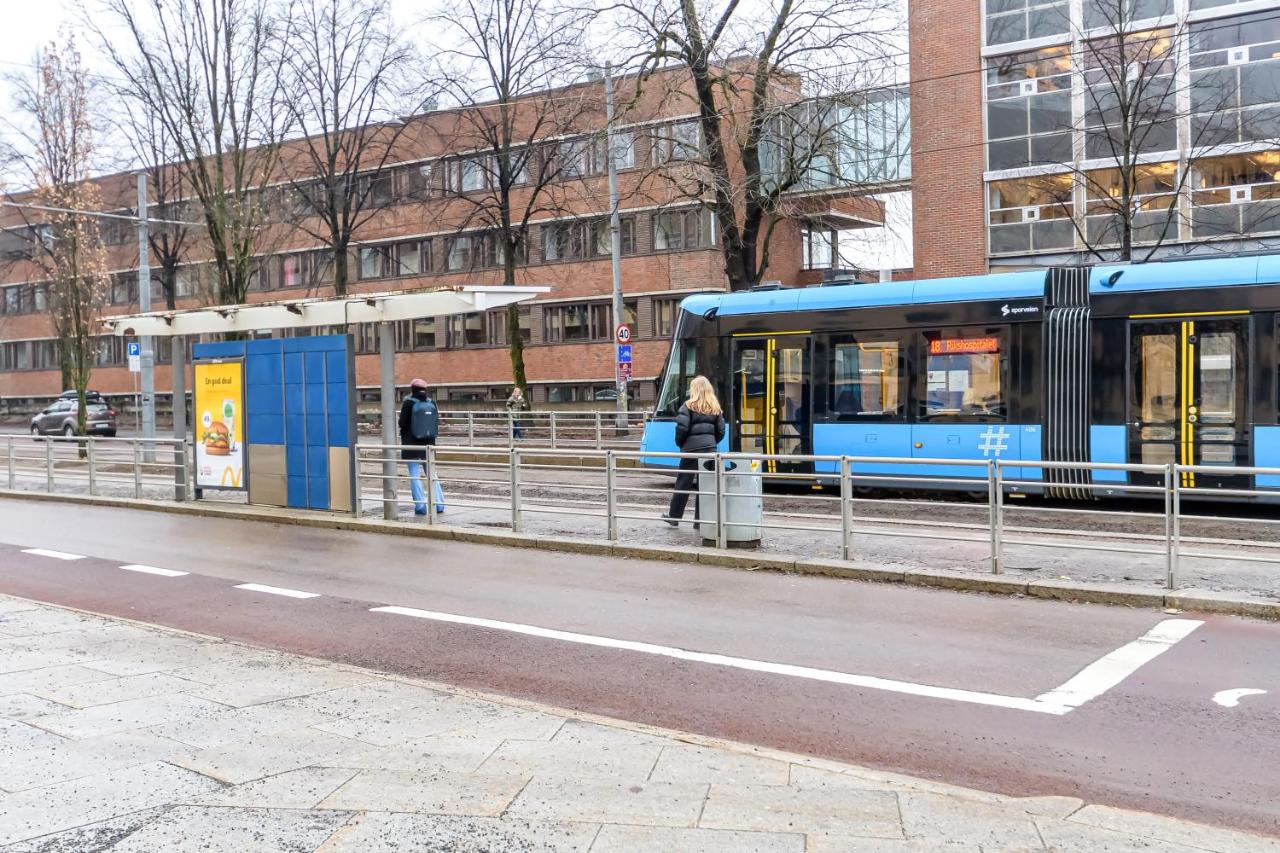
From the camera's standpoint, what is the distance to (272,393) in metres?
16.5

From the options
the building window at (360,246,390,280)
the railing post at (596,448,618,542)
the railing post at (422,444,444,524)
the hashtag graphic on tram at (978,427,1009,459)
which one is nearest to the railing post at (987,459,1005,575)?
the railing post at (596,448,618,542)

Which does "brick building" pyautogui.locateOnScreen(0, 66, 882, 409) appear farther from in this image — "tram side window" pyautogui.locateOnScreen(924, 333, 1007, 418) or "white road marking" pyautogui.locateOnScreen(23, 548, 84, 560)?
"white road marking" pyautogui.locateOnScreen(23, 548, 84, 560)

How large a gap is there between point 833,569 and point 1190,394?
6633 millimetres

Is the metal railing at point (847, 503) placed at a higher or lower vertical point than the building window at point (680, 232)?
lower

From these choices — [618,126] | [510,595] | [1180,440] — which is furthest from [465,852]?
[618,126]

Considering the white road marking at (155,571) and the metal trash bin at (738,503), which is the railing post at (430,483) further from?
the metal trash bin at (738,503)

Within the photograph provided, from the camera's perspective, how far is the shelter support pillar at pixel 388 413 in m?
15.2

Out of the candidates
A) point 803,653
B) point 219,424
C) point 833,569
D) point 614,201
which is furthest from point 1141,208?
point 803,653

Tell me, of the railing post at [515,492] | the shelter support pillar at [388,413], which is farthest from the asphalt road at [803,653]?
the shelter support pillar at [388,413]

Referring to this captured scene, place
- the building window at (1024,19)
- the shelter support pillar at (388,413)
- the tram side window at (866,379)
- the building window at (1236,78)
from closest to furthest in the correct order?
the shelter support pillar at (388,413)
the tram side window at (866,379)
the building window at (1236,78)
the building window at (1024,19)

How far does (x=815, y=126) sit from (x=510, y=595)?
18.6m

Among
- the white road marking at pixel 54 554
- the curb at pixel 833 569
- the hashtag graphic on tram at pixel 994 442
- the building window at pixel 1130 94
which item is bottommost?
the white road marking at pixel 54 554

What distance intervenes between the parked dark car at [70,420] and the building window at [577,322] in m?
16.8

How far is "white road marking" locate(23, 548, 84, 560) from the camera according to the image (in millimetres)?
13078
